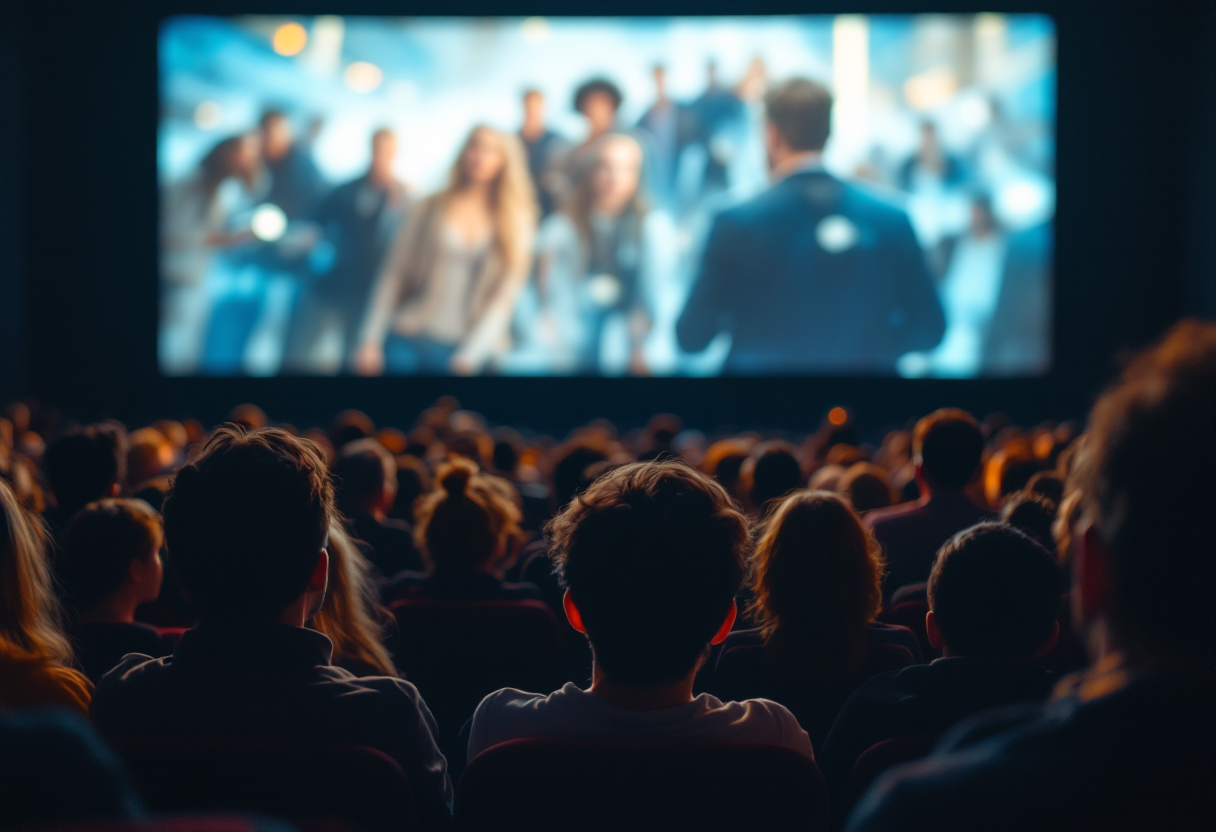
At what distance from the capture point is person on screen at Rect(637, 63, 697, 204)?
34.5 ft

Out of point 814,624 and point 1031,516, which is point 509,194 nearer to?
point 1031,516

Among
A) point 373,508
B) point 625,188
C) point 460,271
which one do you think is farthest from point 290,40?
point 373,508

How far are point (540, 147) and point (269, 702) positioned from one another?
9724mm

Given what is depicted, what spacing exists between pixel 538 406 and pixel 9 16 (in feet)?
22.7

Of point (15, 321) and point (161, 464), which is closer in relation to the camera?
point (161, 464)

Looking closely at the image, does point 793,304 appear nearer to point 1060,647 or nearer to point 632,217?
point 632,217

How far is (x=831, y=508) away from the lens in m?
2.19

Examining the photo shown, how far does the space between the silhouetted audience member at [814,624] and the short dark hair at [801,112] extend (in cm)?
884

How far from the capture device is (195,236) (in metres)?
10.9

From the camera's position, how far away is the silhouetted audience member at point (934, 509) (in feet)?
10.8

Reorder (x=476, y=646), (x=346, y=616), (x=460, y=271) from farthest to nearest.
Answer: (x=460, y=271)
(x=476, y=646)
(x=346, y=616)

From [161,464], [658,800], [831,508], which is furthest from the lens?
[161,464]

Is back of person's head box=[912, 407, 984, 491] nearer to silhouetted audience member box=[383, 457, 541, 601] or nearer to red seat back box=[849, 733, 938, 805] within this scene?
silhouetted audience member box=[383, 457, 541, 601]

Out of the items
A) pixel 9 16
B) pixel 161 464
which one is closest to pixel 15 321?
pixel 9 16
